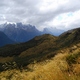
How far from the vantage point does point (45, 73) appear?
707 centimetres

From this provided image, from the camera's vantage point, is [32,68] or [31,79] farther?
[32,68]

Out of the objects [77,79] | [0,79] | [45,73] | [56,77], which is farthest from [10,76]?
[77,79]

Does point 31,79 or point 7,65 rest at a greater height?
point 7,65

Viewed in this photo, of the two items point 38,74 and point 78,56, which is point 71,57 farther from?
point 38,74

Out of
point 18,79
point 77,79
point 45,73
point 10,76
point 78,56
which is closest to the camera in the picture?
point 77,79

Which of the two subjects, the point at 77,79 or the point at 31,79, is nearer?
the point at 77,79

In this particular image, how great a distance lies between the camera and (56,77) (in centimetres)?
666

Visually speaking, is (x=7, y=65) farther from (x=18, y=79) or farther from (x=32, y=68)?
(x=32, y=68)

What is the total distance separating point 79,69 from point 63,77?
1.26m

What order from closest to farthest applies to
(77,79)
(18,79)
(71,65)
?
1. (77,79)
2. (18,79)
3. (71,65)

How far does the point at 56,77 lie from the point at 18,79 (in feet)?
5.16

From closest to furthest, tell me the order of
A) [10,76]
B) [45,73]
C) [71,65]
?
[45,73], [10,76], [71,65]

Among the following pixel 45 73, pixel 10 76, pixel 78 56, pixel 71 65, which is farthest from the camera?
pixel 78 56

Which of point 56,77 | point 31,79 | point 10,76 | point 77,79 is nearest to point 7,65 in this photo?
point 10,76
